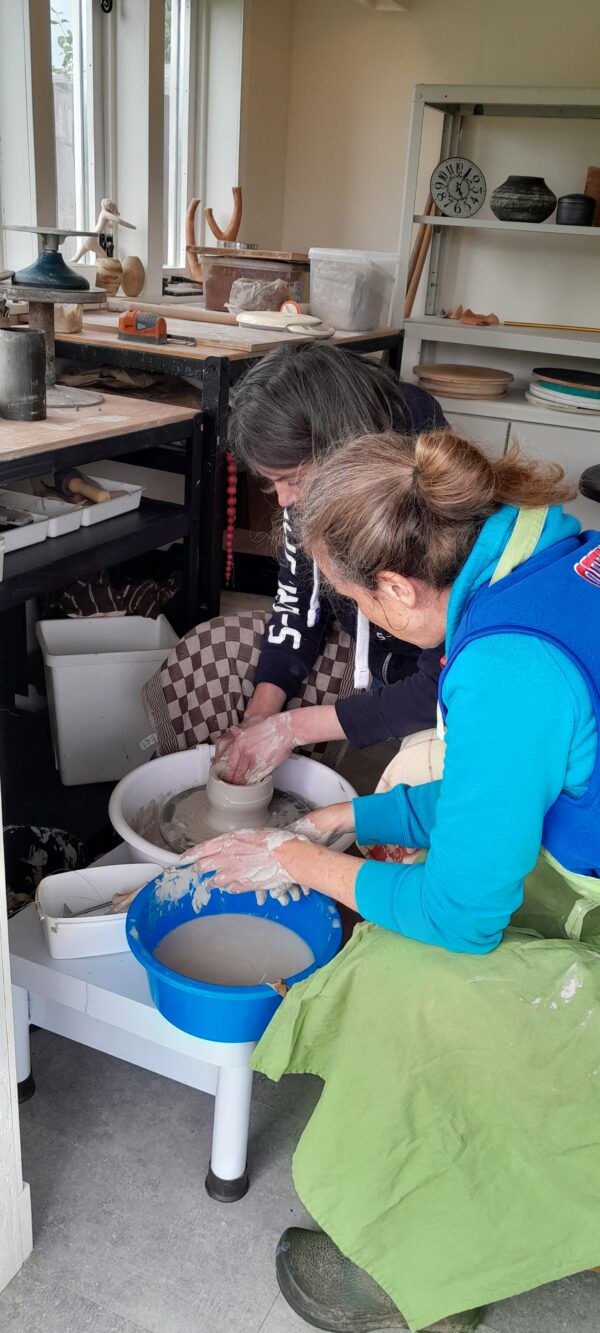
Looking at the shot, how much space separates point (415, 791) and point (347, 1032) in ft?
1.19

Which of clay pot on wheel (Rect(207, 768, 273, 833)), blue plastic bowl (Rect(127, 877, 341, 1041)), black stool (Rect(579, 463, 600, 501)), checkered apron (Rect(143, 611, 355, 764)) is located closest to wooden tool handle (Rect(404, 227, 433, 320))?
black stool (Rect(579, 463, 600, 501))

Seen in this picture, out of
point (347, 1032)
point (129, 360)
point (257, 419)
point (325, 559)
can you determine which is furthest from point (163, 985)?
point (129, 360)

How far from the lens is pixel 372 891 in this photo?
1.17 m

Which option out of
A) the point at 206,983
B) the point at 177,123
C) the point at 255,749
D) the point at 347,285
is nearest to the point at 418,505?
the point at 206,983

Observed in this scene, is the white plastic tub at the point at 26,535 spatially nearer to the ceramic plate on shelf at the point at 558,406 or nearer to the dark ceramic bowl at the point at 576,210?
the ceramic plate on shelf at the point at 558,406

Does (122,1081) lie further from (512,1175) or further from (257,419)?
(257,419)

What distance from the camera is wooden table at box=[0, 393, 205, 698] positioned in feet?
5.53

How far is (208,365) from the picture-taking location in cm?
211

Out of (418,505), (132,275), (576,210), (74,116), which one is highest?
(74,116)

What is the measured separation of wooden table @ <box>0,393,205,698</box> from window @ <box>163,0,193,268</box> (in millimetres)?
1897

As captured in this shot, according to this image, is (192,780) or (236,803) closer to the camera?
(236,803)

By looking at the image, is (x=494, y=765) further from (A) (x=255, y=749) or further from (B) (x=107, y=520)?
(B) (x=107, y=520)

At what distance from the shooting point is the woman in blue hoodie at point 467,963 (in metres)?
1.01

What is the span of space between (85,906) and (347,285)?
215cm
